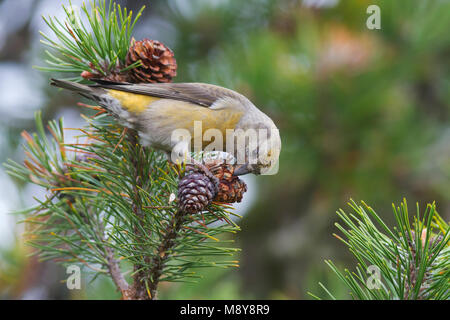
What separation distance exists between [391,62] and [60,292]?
285 centimetres

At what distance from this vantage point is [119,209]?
191 centimetres

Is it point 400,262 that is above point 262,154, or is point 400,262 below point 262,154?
below

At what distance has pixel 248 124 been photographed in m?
2.82

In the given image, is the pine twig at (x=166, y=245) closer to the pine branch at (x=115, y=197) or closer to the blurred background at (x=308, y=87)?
the pine branch at (x=115, y=197)

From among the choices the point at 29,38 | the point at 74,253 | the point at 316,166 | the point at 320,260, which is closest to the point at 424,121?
the point at 316,166

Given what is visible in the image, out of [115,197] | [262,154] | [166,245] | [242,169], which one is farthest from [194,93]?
[166,245]

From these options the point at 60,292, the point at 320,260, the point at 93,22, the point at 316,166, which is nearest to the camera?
the point at 93,22

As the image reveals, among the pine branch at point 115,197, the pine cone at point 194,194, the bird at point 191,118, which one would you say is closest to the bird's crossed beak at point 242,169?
the bird at point 191,118

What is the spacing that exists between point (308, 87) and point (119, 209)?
1.75 metres

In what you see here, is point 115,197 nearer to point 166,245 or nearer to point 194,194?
point 166,245

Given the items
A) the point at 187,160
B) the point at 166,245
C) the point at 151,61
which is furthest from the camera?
the point at 187,160

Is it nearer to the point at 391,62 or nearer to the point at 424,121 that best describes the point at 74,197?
the point at 391,62

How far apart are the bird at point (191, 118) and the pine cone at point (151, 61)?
105 millimetres
